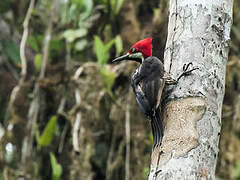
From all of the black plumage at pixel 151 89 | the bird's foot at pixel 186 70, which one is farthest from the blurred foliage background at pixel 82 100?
the bird's foot at pixel 186 70

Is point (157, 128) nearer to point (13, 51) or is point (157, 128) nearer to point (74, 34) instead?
point (74, 34)

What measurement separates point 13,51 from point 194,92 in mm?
2900

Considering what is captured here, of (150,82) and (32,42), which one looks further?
(32,42)

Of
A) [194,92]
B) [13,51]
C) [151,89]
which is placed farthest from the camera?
[13,51]

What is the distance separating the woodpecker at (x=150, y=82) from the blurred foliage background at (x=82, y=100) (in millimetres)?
1118

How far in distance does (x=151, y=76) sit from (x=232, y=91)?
83.5 inches

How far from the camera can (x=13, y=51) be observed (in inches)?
166

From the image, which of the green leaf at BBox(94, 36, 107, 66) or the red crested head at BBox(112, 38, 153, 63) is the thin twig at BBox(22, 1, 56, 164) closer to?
the green leaf at BBox(94, 36, 107, 66)

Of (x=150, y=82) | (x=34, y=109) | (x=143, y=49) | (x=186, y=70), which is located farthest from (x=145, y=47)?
(x=34, y=109)

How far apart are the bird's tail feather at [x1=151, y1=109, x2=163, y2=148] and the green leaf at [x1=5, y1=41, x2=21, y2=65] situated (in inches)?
105

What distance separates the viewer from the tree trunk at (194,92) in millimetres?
1513

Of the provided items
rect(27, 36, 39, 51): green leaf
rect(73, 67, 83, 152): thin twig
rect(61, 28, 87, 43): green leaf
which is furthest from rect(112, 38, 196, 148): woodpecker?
rect(27, 36, 39, 51): green leaf

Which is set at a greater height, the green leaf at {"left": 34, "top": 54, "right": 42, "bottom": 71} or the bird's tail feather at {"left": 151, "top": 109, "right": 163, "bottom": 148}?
the green leaf at {"left": 34, "top": 54, "right": 42, "bottom": 71}

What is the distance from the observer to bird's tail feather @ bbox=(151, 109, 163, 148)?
1725mm
